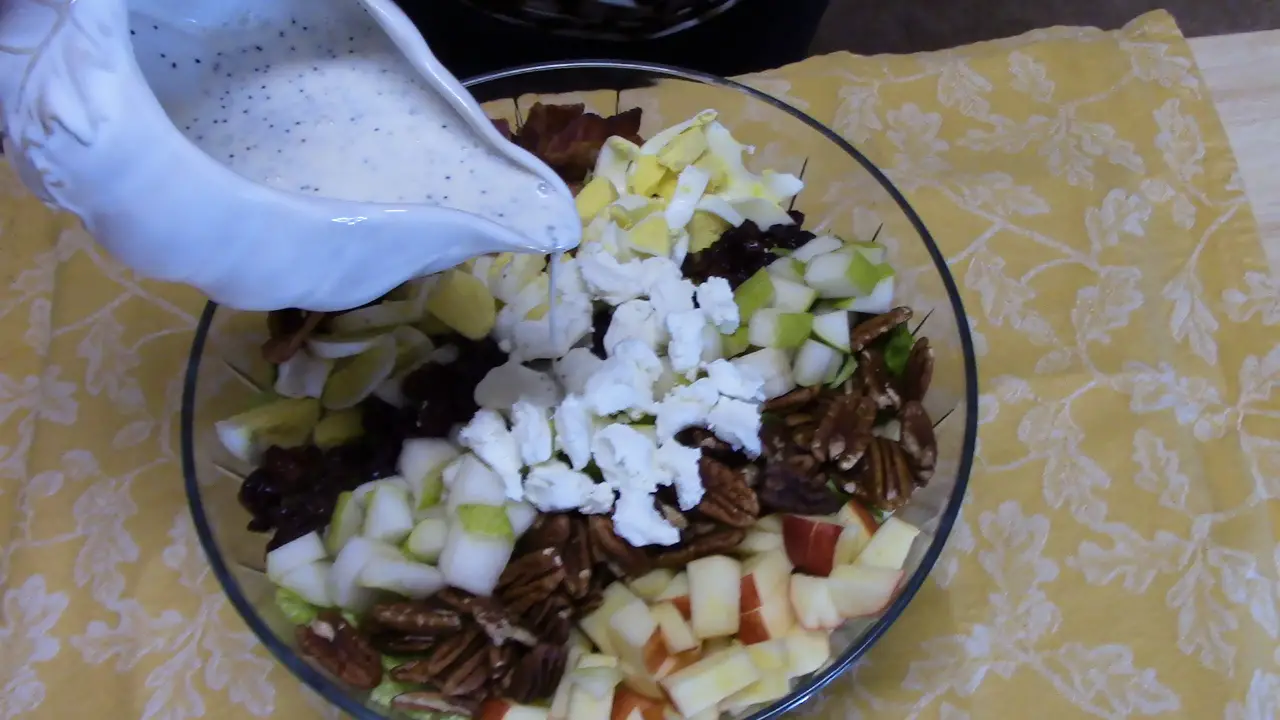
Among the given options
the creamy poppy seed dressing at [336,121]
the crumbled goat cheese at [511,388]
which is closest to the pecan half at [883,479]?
the crumbled goat cheese at [511,388]

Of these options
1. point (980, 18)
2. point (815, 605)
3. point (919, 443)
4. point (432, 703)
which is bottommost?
point (432, 703)

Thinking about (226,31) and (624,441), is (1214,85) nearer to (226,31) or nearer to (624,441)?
(624,441)

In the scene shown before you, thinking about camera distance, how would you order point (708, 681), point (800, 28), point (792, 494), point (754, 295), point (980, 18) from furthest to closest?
point (980, 18) → point (800, 28) → point (754, 295) → point (792, 494) → point (708, 681)

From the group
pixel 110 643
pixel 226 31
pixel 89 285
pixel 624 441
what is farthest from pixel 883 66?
pixel 110 643

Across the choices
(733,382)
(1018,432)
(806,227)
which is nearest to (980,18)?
(806,227)

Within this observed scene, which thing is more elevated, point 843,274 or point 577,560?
point 843,274

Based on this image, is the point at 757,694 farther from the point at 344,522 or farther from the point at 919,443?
the point at 344,522
